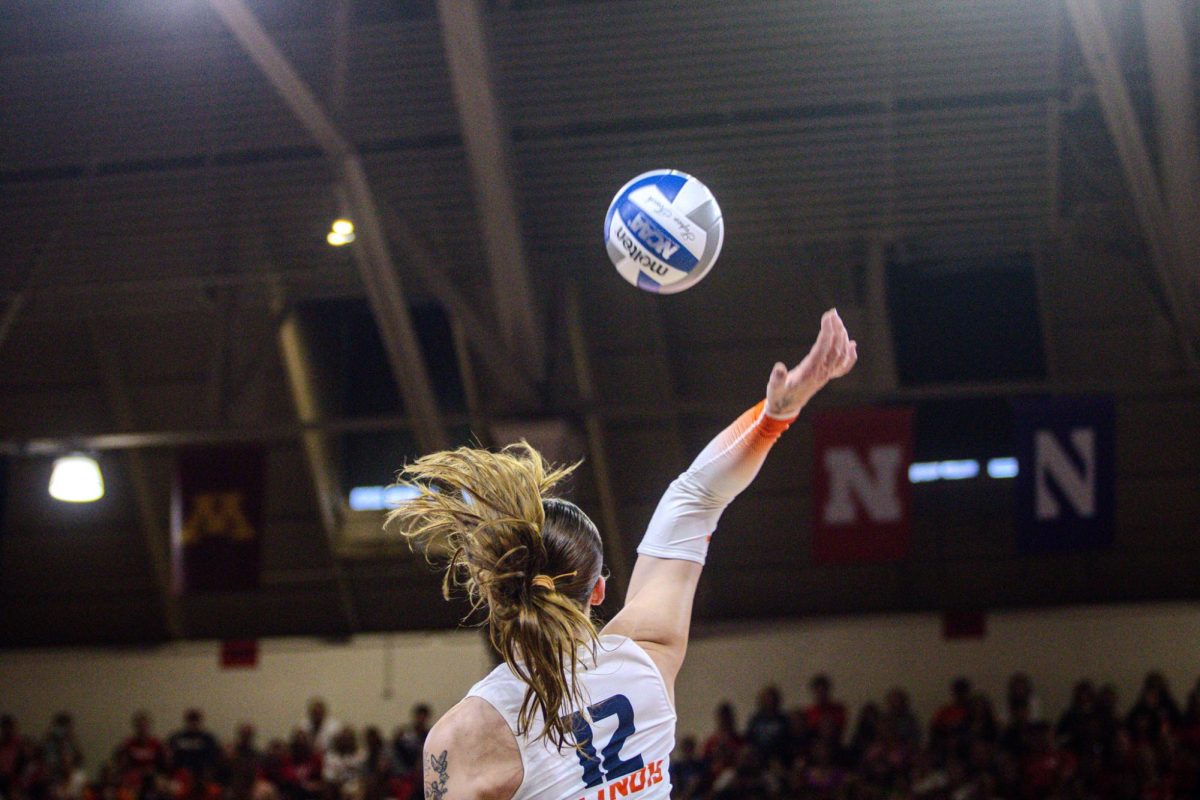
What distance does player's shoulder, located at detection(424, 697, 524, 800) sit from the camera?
2.46 meters

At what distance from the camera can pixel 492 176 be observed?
10.7 metres

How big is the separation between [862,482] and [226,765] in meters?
7.33

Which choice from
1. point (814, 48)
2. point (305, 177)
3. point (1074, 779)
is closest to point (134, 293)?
point (305, 177)

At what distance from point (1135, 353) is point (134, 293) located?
32.3 ft

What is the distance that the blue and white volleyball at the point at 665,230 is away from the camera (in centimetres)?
528

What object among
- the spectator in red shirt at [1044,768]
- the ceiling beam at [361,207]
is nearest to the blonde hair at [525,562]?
the ceiling beam at [361,207]

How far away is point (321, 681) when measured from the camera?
17141 millimetres

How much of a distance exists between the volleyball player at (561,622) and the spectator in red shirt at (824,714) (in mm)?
11094

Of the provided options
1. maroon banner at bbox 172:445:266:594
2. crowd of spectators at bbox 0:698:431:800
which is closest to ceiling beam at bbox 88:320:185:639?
crowd of spectators at bbox 0:698:431:800

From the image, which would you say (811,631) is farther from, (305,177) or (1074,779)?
(305,177)

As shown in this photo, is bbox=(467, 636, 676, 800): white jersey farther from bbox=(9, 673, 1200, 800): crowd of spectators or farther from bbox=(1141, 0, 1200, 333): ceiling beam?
bbox=(9, 673, 1200, 800): crowd of spectators

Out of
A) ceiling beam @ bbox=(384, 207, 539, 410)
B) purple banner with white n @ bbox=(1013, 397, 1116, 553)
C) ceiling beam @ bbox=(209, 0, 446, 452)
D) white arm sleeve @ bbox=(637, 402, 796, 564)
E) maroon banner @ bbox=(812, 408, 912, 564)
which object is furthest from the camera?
maroon banner @ bbox=(812, 408, 912, 564)

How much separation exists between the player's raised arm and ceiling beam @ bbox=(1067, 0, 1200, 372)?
7.01m

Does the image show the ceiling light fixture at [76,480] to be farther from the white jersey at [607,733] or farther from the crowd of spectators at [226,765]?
the white jersey at [607,733]
